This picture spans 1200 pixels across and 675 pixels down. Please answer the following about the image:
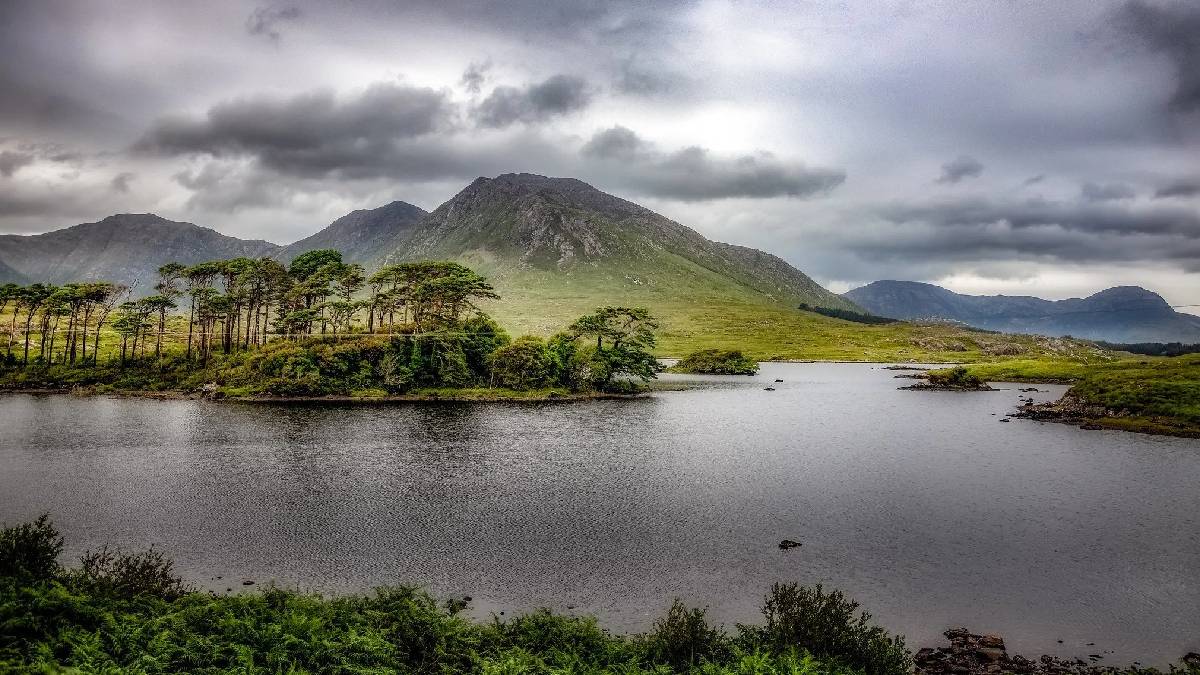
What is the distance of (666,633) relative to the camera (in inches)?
757

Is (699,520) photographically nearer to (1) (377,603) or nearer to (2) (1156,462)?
(1) (377,603)

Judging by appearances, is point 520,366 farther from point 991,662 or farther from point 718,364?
point 991,662

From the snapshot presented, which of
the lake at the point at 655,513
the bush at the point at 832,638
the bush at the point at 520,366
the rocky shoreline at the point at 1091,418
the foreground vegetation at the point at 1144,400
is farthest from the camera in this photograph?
the bush at the point at 520,366

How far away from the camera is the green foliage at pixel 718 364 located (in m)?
182

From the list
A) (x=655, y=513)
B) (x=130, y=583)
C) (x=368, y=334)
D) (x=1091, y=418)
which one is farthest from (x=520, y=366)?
(x=130, y=583)

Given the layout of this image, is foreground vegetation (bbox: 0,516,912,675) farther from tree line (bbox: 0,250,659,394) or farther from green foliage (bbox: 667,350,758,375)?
green foliage (bbox: 667,350,758,375)

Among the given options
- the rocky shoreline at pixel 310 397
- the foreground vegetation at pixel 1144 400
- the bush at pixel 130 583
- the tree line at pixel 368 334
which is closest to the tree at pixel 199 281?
the tree line at pixel 368 334

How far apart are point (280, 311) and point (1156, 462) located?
5357 inches

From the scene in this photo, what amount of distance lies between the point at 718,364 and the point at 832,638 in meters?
168

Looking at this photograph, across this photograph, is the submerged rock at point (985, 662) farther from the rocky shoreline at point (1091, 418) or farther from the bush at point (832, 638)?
the rocky shoreline at point (1091, 418)

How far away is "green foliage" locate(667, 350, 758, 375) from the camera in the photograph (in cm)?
18175

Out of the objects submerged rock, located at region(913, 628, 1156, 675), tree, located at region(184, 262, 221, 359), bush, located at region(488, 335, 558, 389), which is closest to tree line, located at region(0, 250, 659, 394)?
bush, located at region(488, 335, 558, 389)

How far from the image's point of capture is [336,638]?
1727 centimetres

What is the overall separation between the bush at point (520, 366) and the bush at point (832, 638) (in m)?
92.6
